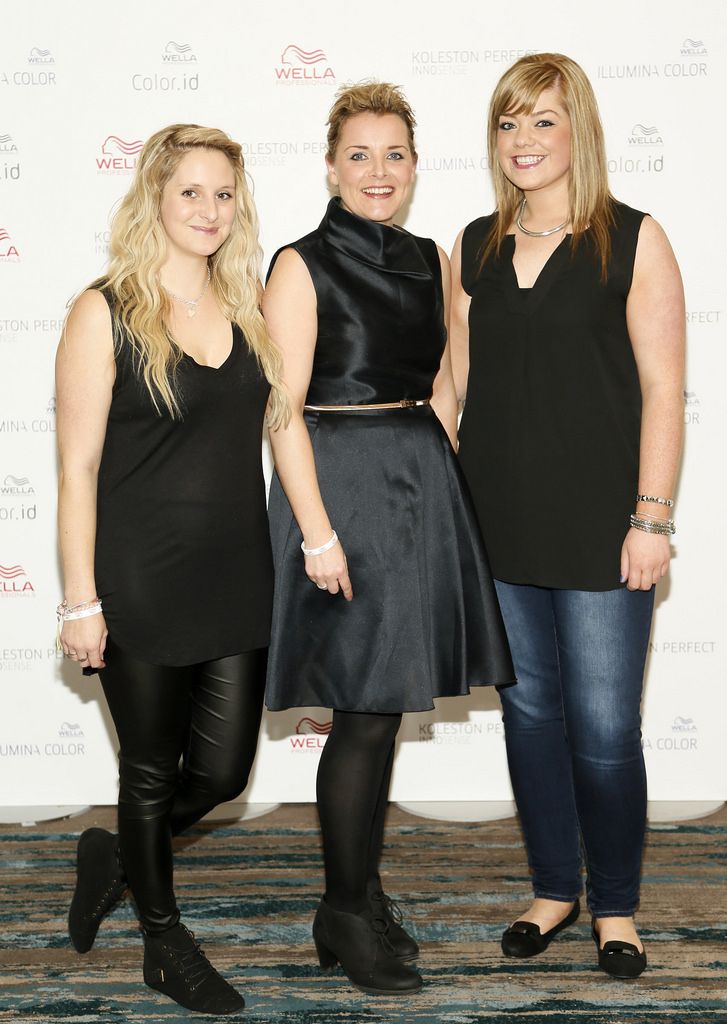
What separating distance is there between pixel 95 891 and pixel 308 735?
1.10 metres

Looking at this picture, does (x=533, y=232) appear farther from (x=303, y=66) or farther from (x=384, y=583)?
(x=303, y=66)

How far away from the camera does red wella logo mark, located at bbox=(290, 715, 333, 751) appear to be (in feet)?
11.3

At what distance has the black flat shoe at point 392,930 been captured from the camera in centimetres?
233

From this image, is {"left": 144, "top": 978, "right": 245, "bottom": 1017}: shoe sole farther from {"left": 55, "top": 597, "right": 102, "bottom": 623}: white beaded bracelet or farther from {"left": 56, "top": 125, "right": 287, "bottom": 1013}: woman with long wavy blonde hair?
{"left": 55, "top": 597, "right": 102, "bottom": 623}: white beaded bracelet

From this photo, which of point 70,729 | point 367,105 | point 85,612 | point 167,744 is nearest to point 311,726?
point 70,729

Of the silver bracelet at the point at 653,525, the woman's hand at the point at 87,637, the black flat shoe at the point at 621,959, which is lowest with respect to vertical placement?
the black flat shoe at the point at 621,959

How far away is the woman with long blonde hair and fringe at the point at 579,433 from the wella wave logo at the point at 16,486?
1.55m

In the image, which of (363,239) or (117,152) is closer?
(363,239)

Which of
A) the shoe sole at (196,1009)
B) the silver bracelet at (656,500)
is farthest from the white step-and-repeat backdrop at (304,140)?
the shoe sole at (196,1009)

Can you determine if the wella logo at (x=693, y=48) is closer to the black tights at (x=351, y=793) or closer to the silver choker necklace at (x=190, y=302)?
the silver choker necklace at (x=190, y=302)

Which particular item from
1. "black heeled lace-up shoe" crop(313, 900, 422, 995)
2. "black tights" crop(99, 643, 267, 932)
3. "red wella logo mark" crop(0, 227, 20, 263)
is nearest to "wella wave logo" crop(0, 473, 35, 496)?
"red wella logo mark" crop(0, 227, 20, 263)

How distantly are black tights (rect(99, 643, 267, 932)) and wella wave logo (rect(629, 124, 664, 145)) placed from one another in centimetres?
192

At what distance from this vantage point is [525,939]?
2426mm

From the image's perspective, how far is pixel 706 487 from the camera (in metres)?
3.26
